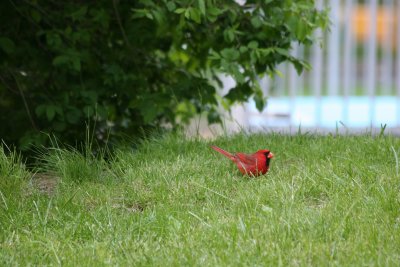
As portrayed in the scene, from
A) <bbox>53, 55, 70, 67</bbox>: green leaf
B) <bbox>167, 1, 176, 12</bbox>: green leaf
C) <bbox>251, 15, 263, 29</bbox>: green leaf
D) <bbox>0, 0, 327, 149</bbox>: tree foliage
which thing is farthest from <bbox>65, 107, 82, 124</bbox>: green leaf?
<bbox>251, 15, 263, 29</bbox>: green leaf

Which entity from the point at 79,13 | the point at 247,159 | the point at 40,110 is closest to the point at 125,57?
the point at 79,13

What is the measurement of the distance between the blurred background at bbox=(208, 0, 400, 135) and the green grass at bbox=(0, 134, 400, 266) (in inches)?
120

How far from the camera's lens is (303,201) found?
4262mm

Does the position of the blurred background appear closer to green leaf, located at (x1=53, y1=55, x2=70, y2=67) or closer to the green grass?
green leaf, located at (x1=53, y1=55, x2=70, y2=67)

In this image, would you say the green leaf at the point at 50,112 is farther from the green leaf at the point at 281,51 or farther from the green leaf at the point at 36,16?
the green leaf at the point at 281,51

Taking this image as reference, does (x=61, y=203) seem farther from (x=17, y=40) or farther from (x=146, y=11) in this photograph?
(x=17, y=40)

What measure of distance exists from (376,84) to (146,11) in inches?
147

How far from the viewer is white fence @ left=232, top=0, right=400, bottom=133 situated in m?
8.32

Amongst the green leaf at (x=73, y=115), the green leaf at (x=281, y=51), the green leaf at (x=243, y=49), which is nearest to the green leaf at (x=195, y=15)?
the green leaf at (x=243, y=49)

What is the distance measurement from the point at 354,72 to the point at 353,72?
10 mm

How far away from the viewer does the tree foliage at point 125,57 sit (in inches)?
227

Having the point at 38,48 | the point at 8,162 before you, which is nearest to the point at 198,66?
the point at 38,48

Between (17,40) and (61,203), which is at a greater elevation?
(17,40)

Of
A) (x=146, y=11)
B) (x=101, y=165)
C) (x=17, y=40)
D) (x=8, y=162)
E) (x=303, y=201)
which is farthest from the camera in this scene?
(x=17, y=40)
